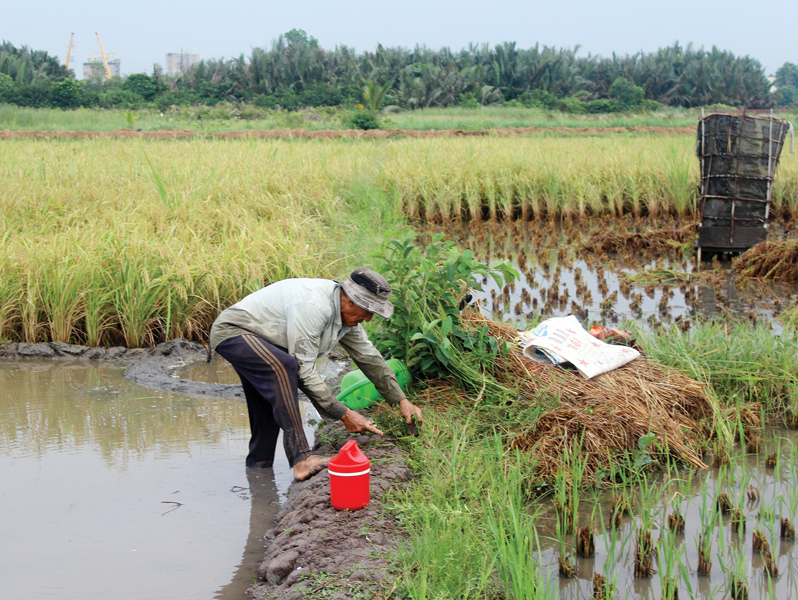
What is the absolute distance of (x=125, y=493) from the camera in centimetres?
315

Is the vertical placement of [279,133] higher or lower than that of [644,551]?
higher

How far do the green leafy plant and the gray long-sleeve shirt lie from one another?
1.46 ft

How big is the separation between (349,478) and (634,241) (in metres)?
7.22

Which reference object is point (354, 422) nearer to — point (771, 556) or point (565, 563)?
point (565, 563)

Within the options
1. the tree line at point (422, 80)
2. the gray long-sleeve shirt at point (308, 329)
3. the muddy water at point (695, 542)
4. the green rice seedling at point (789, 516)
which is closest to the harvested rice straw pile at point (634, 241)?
the muddy water at point (695, 542)

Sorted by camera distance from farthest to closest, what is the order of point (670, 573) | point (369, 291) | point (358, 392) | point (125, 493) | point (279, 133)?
point (279, 133), point (358, 392), point (125, 493), point (369, 291), point (670, 573)

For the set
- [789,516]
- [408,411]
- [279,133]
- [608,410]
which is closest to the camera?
[789,516]

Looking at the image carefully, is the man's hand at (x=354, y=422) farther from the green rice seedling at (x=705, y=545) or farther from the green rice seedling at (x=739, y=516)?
the green rice seedling at (x=739, y=516)

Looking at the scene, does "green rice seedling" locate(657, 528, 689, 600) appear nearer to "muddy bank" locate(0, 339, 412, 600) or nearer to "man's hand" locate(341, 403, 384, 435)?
"muddy bank" locate(0, 339, 412, 600)

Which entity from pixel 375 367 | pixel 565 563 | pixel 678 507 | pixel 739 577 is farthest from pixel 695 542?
pixel 375 367

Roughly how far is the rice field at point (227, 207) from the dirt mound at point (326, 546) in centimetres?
282

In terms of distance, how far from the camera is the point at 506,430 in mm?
3486

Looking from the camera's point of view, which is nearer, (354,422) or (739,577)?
(739,577)

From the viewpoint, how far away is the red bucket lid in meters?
2.63
